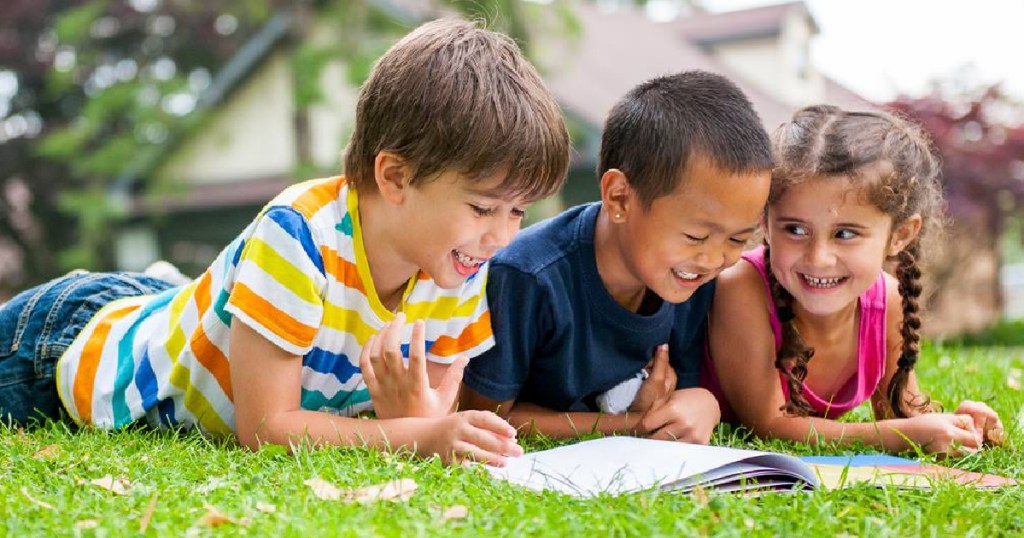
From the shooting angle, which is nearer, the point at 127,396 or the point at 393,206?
the point at 393,206

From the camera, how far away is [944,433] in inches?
114

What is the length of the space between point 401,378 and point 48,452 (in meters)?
0.98

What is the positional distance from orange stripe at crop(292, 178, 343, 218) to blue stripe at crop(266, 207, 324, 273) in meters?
0.03

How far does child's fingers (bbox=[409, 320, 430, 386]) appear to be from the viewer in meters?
2.75

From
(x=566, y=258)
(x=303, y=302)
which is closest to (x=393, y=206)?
(x=303, y=302)

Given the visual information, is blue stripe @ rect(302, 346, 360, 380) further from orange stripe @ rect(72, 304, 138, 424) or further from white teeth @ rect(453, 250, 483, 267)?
orange stripe @ rect(72, 304, 138, 424)

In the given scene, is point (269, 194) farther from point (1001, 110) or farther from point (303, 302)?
point (303, 302)

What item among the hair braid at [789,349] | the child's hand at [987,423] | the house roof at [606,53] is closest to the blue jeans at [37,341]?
the hair braid at [789,349]

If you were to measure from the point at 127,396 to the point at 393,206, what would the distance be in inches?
43.3

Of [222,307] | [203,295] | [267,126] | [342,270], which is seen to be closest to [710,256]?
[342,270]

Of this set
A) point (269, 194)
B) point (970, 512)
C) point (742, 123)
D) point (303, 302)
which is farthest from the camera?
point (269, 194)

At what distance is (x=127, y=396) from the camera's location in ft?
10.7

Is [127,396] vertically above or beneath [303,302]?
beneath

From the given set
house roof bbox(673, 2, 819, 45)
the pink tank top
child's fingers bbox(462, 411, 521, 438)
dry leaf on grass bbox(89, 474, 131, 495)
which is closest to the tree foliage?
house roof bbox(673, 2, 819, 45)
